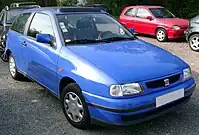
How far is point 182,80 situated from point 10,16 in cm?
743

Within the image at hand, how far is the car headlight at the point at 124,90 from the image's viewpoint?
3477 mm

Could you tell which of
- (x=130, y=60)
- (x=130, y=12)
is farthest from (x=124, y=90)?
(x=130, y=12)

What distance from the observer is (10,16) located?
996cm

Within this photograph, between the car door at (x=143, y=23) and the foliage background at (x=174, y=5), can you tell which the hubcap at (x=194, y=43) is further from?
the foliage background at (x=174, y=5)

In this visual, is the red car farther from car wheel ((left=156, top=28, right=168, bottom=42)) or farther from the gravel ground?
the gravel ground

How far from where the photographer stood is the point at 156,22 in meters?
11.6

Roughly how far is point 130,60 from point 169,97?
685mm

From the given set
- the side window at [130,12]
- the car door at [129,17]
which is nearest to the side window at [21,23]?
the car door at [129,17]

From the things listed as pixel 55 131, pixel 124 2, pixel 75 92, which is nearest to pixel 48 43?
pixel 75 92

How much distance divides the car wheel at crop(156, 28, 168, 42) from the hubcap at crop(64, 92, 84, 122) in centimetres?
787

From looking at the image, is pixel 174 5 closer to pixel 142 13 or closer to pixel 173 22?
pixel 142 13

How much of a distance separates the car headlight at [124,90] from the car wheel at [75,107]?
493 mm

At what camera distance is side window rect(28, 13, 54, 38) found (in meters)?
4.82

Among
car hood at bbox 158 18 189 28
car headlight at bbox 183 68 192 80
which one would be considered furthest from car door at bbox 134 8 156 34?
car headlight at bbox 183 68 192 80
